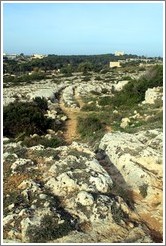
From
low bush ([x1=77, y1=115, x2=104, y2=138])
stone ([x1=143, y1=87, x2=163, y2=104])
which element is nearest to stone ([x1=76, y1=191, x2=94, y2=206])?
low bush ([x1=77, y1=115, x2=104, y2=138])

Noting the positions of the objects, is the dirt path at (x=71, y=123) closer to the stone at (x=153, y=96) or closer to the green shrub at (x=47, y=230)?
the stone at (x=153, y=96)

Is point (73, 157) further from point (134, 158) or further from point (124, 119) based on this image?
point (124, 119)

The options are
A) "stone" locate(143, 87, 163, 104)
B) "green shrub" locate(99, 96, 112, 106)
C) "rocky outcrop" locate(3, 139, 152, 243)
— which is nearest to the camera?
"rocky outcrop" locate(3, 139, 152, 243)

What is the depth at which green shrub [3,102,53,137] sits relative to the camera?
1669 centimetres

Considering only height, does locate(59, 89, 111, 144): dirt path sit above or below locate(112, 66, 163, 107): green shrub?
below

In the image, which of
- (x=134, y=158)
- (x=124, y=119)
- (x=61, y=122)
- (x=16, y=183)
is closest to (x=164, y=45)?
(x=134, y=158)

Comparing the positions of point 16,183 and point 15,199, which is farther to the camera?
point 16,183

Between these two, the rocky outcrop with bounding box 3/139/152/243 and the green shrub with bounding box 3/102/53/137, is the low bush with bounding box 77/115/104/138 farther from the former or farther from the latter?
the rocky outcrop with bounding box 3/139/152/243

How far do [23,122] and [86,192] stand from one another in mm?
9573

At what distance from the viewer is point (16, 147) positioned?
36.3 ft

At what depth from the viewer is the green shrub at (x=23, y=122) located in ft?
54.7

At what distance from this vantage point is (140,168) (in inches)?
383

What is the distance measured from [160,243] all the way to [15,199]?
2963 mm

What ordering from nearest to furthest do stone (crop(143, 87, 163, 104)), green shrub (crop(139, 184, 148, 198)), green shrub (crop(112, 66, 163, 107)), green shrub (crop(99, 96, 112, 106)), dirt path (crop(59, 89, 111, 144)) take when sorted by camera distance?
green shrub (crop(139, 184, 148, 198)), dirt path (crop(59, 89, 111, 144)), stone (crop(143, 87, 163, 104)), green shrub (crop(99, 96, 112, 106)), green shrub (crop(112, 66, 163, 107))
